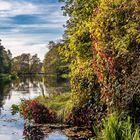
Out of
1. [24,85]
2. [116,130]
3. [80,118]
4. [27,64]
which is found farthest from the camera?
[27,64]

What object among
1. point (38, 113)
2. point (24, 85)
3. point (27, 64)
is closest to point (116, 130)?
point (38, 113)

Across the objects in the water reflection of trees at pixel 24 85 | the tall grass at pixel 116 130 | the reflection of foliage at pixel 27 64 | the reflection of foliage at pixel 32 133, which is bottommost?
the reflection of foliage at pixel 32 133

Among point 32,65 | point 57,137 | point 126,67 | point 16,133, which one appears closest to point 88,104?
point 57,137

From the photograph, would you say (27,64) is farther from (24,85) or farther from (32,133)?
(32,133)

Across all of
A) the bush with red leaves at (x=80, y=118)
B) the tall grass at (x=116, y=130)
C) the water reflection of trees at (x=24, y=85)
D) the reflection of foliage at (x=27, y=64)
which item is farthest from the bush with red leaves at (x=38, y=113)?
the reflection of foliage at (x=27, y=64)

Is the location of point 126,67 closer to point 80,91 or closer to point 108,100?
point 108,100

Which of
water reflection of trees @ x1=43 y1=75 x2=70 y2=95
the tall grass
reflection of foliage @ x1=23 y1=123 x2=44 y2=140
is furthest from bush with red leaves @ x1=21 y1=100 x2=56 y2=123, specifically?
water reflection of trees @ x1=43 y1=75 x2=70 y2=95

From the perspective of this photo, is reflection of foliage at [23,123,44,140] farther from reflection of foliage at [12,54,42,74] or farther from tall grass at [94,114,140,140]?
reflection of foliage at [12,54,42,74]

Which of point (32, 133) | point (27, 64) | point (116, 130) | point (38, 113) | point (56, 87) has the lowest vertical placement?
point (32, 133)

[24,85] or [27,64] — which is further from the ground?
[27,64]

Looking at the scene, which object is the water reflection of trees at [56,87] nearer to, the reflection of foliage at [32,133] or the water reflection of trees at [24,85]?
the water reflection of trees at [24,85]

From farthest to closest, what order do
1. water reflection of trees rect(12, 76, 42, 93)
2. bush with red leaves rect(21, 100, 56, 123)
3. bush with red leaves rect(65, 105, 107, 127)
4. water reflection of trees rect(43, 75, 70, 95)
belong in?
water reflection of trees rect(12, 76, 42, 93), water reflection of trees rect(43, 75, 70, 95), bush with red leaves rect(21, 100, 56, 123), bush with red leaves rect(65, 105, 107, 127)

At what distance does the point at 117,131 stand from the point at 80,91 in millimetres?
5409

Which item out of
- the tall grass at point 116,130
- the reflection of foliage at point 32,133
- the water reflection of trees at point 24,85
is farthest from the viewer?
the water reflection of trees at point 24,85
